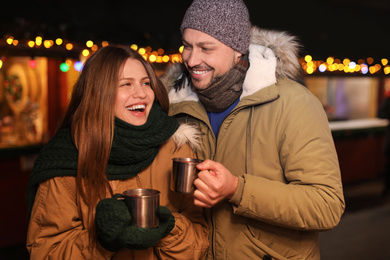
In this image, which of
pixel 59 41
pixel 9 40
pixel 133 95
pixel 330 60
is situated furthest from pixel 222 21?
pixel 330 60

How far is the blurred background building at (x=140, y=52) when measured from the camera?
5.17 m

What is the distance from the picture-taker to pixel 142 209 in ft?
5.36

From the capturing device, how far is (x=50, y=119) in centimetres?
648

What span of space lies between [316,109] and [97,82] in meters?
1.20

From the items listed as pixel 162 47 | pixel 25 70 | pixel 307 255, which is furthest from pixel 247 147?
pixel 25 70

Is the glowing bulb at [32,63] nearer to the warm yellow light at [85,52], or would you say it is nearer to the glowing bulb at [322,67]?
the warm yellow light at [85,52]

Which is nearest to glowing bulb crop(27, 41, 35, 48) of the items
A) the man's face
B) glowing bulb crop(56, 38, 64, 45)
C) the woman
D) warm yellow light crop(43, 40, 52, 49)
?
warm yellow light crop(43, 40, 52, 49)

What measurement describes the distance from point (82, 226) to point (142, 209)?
52 cm

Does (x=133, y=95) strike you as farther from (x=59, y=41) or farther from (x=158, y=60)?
(x=158, y=60)

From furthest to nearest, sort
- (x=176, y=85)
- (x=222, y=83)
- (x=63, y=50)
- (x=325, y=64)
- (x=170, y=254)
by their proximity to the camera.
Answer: (x=325, y=64) < (x=63, y=50) < (x=176, y=85) < (x=222, y=83) < (x=170, y=254)

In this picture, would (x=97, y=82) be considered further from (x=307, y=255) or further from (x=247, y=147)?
(x=307, y=255)

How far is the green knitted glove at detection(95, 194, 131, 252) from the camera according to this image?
5.22 feet

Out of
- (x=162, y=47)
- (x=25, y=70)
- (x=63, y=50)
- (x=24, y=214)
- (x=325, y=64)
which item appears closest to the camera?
(x=24, y=214)

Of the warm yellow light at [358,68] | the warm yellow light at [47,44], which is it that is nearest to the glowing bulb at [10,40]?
the warm yellow light at [47,44]
